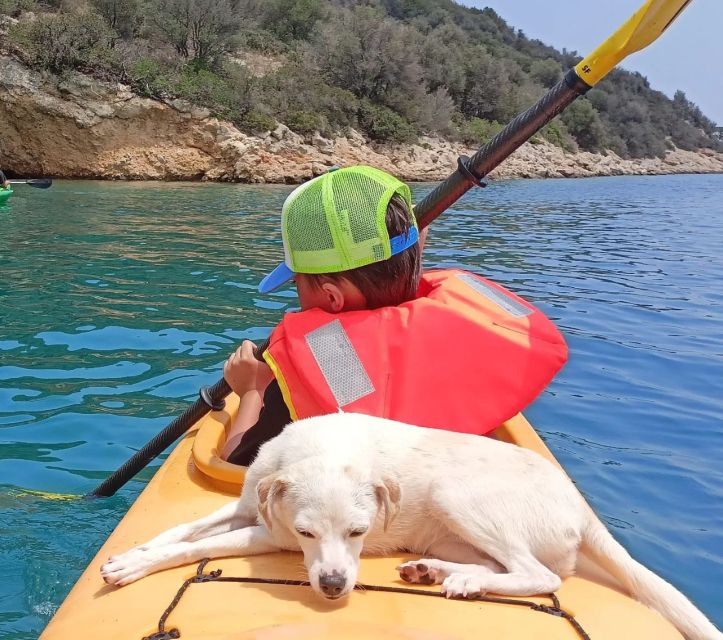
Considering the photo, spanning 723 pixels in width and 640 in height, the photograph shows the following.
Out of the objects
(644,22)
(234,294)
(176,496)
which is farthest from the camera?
(234,294)

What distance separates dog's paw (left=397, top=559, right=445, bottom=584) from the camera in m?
2.13

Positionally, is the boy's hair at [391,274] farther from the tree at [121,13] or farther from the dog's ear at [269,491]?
the tree at [121,13]

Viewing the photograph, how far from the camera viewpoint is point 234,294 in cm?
901

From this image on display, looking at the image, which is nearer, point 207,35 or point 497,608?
point 497,608

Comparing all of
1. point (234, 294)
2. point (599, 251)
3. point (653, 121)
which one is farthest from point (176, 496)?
point (653, 121)

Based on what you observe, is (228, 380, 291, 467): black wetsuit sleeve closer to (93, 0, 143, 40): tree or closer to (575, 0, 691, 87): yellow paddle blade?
(575, 0, 691, 87): yellow paddle blade

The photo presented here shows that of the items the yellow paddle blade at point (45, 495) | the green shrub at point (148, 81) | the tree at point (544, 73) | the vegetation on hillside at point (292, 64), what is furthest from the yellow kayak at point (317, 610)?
the tree at point (544, 73)

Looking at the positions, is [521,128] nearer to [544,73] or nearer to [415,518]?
[415,518]

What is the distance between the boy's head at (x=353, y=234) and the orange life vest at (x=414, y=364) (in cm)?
14

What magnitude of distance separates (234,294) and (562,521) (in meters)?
7.14

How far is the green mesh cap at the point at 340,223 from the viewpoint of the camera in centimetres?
262

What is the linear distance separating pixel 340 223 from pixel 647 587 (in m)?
1.47

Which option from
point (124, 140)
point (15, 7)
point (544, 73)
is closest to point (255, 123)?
point (124, 140)

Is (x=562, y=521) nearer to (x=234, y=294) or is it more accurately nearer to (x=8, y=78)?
(x=234, y=294)
